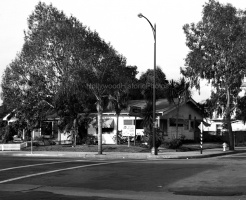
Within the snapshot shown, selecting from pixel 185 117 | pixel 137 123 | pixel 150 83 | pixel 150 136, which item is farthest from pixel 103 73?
pixel 185 117

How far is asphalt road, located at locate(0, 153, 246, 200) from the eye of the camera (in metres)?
11.3

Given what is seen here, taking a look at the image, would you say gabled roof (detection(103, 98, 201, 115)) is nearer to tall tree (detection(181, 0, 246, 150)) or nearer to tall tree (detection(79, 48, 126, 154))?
tall tree (detection(181, 0, 246, 150))

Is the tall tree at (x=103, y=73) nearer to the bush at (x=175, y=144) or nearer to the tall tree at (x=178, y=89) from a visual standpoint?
the bush at (x=175, y=144)

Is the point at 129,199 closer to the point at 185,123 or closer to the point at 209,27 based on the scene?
the point at 209,27

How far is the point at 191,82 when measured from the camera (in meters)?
37.3

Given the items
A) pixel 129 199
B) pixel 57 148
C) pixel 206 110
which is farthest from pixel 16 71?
pixel 129 199

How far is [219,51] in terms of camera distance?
1368 inches

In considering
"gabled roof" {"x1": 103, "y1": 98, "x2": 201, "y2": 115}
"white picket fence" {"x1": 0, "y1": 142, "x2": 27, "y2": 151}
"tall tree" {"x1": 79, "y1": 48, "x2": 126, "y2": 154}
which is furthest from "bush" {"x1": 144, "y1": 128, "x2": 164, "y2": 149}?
"white picket fence" {"x1": 0, "y1": 142, "x2": 27, "y2": 151}

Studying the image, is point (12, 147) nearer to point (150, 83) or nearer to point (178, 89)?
point (150, 83)

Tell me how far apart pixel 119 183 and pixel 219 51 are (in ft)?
76.9

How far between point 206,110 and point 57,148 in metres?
14.4

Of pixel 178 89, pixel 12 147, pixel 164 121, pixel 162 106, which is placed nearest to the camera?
pixel 12 147

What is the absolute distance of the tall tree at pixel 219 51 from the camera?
111 feet

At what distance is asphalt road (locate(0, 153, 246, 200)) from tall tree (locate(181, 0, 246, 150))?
59.7ft
